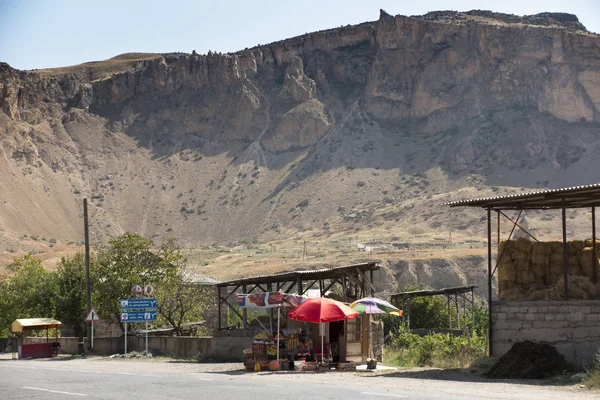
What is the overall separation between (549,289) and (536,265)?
1183 millimetres

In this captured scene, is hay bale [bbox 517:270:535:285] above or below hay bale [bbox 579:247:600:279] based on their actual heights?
below

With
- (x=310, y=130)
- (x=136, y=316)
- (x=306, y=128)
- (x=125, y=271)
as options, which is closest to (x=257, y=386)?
(x=136, y=316)

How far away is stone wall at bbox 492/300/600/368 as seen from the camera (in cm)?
2291

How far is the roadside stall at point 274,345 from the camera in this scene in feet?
86.3

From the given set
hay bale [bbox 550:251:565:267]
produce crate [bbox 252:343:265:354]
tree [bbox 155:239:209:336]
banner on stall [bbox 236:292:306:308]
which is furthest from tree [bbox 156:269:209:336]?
hay bale [bbox 550:251:565:267]

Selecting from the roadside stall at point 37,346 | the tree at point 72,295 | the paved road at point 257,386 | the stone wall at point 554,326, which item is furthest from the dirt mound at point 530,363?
the tree at point 72,295

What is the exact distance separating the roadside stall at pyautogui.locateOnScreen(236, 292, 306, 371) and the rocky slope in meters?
71.6

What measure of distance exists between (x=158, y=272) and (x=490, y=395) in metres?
25.6

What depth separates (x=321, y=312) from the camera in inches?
988

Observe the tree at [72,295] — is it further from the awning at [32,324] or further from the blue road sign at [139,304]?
the blue road sign at [139,304]

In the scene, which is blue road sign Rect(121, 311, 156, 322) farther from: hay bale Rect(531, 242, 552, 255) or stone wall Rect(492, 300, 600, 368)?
hay bale Rect(531, 242, 552, 255)

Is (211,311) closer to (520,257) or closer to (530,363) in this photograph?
(520,257)

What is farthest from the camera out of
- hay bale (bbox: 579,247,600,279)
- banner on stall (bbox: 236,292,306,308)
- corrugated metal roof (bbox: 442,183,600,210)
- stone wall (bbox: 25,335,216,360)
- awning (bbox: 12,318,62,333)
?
awning (bbox: 12,318,62,333)

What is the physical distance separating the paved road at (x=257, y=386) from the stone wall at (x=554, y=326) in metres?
2.06
